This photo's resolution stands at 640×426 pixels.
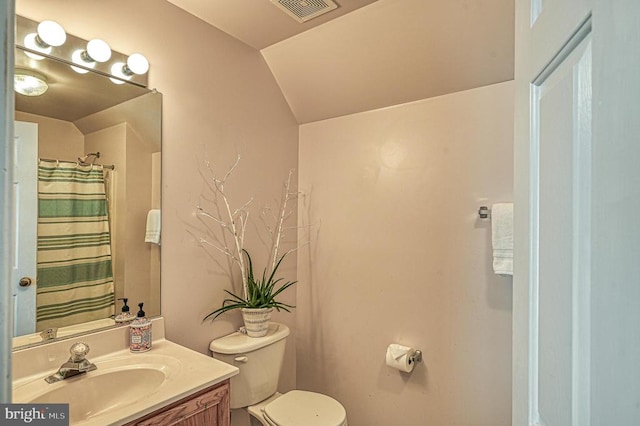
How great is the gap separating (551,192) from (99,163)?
153 centimetres

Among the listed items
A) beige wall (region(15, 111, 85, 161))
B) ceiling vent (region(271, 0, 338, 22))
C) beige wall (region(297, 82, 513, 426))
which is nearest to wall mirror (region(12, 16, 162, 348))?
beige wall (region(15, 111, 85, 161))

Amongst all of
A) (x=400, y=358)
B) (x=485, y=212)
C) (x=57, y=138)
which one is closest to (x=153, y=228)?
(x=57, y=138)

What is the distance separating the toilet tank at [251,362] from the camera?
169 centimetres

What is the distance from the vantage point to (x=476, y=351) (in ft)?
5.64

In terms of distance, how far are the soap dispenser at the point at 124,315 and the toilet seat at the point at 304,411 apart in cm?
78

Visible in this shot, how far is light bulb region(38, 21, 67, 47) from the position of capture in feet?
4.08

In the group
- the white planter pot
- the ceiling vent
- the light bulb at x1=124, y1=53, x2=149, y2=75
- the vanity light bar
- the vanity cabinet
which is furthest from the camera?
the white planter pot

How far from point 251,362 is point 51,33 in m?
1.57

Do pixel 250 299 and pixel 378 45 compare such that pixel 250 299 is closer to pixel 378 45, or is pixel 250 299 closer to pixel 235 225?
pixel 235 225

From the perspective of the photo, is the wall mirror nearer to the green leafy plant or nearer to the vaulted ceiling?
the green leafy plant

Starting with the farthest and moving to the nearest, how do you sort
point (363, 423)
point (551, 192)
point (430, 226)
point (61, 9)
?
point (363, 423) < point (430, 226) < point (61, 9) < point (551, 192)

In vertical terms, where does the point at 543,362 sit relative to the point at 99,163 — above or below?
below

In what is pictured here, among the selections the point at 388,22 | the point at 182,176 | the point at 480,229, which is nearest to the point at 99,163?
the point at 182,176

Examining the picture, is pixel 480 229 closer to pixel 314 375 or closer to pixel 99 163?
pixel 314 375
